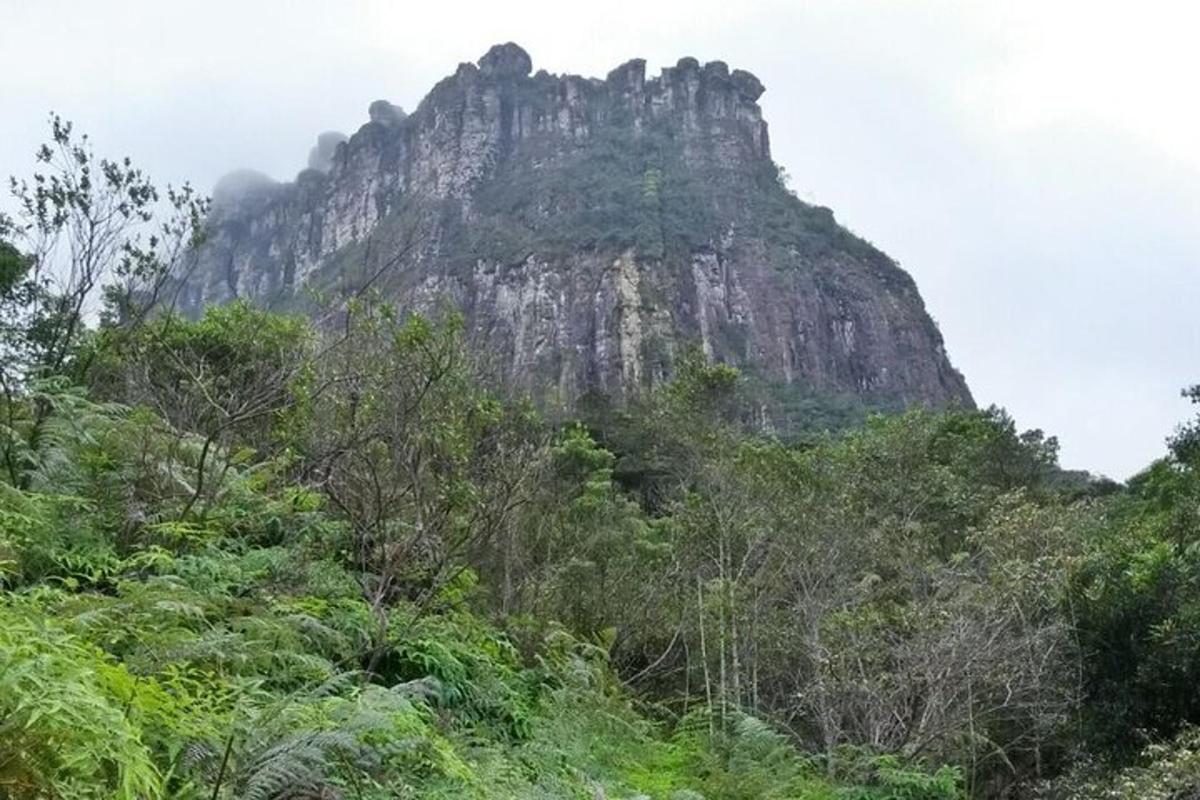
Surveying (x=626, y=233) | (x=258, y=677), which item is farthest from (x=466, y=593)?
(x=626, y=233)

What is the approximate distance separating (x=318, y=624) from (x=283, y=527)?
8.12 feet

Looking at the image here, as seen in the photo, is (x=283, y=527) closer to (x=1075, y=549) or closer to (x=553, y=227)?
(x=1075, y=549)

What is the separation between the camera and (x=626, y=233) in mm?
76000

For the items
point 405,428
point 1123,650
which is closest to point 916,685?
point 1123,650

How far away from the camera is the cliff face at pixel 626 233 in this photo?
7231 cm

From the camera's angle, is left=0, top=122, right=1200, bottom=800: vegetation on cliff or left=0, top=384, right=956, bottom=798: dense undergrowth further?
left=0, top=122, right=1200, bottom=800: vegetation on cliff

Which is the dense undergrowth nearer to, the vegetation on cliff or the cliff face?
the vegetation on cliff

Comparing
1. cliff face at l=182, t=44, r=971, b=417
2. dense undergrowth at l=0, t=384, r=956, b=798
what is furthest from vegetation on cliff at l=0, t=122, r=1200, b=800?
cliff face at l=182, t=44, r=971, b=417

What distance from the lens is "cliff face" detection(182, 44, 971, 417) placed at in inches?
2847

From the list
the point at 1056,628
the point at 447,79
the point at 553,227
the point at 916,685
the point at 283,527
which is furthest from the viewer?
the point at 447,79

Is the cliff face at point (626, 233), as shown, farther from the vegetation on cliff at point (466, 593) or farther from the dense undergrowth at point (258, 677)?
the dense undergrowth at point (258, 677)

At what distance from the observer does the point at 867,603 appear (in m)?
14.1

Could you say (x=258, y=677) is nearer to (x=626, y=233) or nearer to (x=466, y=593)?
(x=466, y=593)

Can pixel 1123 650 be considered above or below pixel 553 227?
below
